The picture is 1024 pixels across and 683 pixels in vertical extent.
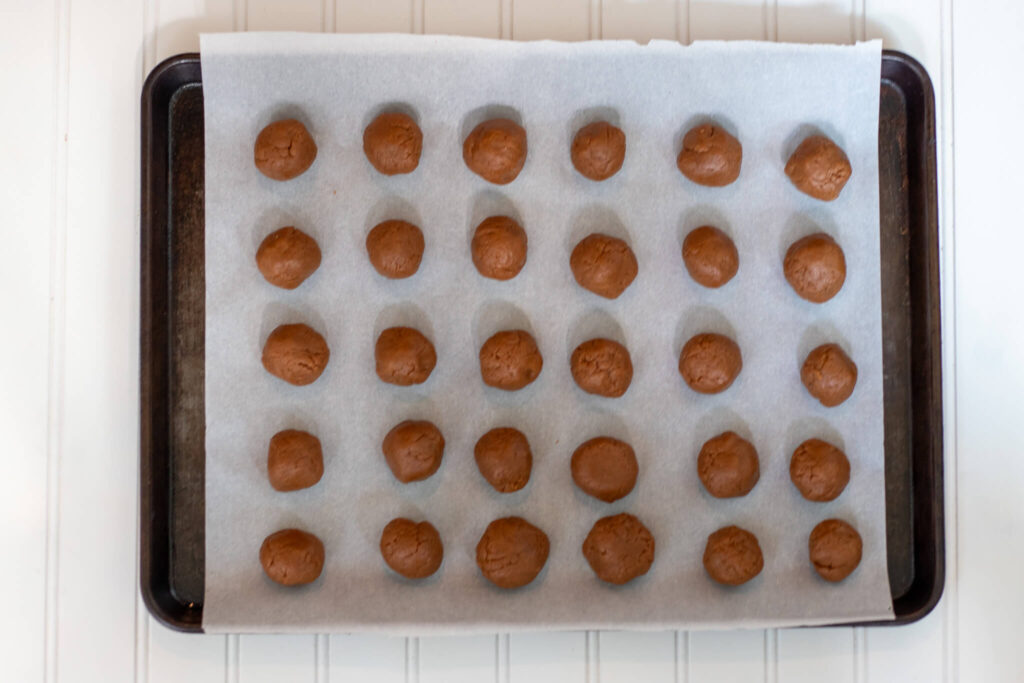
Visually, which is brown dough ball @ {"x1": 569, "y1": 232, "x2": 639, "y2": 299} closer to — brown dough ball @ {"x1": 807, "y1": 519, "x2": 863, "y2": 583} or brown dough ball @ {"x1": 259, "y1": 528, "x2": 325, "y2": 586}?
brown dough ball @ {"x1": 807, "y1": 519, "x2": 863, "y2": 583}

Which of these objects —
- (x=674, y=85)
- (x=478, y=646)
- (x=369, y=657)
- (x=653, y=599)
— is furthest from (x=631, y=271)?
(x=369, y=657)

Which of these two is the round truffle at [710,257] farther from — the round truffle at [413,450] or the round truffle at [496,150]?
the round truffle at [413,450]

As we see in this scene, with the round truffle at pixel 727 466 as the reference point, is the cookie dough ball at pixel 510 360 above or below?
above

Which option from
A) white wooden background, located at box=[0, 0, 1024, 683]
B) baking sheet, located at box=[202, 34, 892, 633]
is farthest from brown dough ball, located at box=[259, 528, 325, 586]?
white wooden background, located at box=[0, 0, 1024, 683]

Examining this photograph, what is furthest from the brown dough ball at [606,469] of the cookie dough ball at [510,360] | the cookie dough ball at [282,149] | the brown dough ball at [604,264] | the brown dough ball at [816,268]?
the cookie dough ball at [282,149]

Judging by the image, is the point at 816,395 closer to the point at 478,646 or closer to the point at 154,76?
the point at 478,646

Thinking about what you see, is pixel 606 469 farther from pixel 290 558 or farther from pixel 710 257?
pixel 290 558

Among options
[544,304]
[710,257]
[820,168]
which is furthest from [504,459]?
[820,168]
